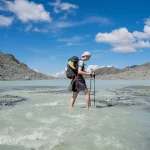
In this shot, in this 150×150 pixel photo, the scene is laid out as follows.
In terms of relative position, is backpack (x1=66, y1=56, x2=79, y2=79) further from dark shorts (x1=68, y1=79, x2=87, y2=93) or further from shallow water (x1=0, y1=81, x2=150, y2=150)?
shallow water (x1=0, y1=81, x2=150, y2=150)

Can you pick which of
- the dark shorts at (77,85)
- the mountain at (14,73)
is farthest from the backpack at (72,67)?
the mountain at (14,73)

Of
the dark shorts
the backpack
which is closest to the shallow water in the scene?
the dark shorts

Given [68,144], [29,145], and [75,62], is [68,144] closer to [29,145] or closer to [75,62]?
[29,145]

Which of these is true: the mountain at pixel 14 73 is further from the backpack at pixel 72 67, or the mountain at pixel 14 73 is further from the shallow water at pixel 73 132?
the shallow water at pixel 73 132

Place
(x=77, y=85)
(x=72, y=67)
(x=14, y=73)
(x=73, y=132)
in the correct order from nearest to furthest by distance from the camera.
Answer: (x=73, y=132), (x=72, y=67), (x=77, y=85), (x=14, y=73)

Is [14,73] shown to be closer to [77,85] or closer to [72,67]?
[77,85]

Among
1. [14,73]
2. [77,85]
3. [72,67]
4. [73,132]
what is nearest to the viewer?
[73,132]

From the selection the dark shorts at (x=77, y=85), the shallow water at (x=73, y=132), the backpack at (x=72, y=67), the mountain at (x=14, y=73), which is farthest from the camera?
the mountain at (x=14, y=73)

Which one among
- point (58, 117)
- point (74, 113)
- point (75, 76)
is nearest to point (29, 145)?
point (58, 117)

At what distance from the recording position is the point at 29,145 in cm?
732

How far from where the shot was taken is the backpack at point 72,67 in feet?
45.6

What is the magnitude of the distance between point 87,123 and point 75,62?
15.1 ft

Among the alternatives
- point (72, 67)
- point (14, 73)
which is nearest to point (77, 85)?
point (72, 67)

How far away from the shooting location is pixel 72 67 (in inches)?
551
